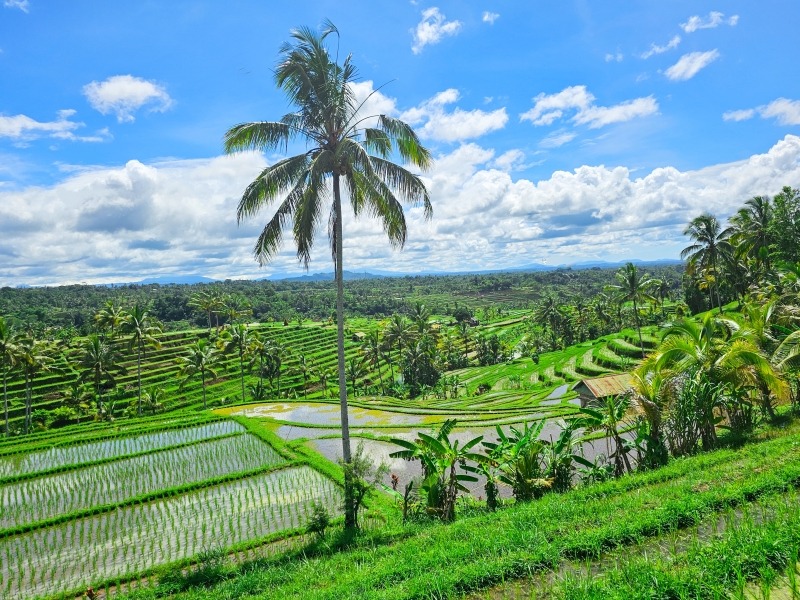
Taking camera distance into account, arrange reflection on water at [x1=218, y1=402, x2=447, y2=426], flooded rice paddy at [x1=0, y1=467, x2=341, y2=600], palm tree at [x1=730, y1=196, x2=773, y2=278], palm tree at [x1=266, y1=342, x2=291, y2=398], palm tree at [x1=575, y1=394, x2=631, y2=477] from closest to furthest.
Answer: flooded rice paddy at [x1=0, y1=467, x2=341, y2=600] < palm tree at [x1=575, y1=394, x2=631, y2=477] < reflection on water at [x1=218, y1=402, x2=447, y2=426] < palm tree at [x1=730, y1=196, x2=773, y2=278] < palm tree at [x1=266, y1=342, x2=291, y2=398]

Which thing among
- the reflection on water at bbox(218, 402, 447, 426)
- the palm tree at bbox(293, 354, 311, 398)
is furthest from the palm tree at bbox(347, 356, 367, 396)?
the reflection on water at bbox(218, 402, 447, 426)

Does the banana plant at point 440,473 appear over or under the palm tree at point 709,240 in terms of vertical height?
under

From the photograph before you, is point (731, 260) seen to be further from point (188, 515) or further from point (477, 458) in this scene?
point (188, 515)

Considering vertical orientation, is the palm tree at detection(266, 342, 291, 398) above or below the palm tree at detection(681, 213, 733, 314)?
below

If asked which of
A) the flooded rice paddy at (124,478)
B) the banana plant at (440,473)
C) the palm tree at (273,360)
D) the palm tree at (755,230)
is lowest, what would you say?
the palm tree at (273,360)

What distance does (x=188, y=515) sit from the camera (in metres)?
14.5

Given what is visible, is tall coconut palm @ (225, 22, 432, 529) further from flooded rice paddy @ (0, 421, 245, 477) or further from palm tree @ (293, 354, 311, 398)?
palm tree @ (293, 354, 311, 398)

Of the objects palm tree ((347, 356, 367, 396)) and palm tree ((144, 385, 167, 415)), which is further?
palm tree ((347, 356, 367, 396))

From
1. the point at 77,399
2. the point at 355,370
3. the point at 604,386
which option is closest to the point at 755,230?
the point at 604,386

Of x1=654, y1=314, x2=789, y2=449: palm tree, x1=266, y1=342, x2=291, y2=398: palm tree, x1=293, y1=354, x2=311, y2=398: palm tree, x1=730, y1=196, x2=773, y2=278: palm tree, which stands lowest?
x1=293, y1=354, x2=311, y2=398: palm tree

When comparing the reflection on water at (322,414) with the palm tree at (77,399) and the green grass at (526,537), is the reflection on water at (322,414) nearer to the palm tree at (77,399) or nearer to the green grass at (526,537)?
the green grass at (526,537)

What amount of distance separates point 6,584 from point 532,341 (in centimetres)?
6703

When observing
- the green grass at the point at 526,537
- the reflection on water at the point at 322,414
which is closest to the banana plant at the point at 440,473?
the green grass at the point at 526,537

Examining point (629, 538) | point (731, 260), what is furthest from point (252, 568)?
point (731, 260)
